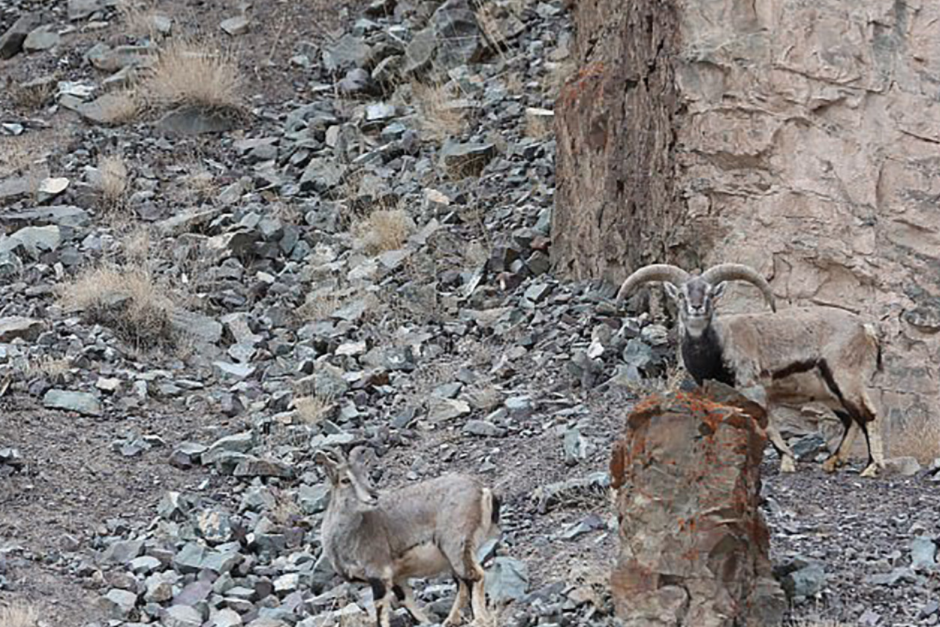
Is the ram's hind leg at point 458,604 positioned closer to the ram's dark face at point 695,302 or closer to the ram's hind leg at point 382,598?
the ram's hind leg at point 382,598

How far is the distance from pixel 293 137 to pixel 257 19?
2883 millimetres

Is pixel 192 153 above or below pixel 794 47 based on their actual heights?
below

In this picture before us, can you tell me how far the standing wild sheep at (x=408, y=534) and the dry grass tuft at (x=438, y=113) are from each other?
8779 millimetres

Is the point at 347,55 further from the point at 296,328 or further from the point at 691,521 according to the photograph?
the point at 691,521

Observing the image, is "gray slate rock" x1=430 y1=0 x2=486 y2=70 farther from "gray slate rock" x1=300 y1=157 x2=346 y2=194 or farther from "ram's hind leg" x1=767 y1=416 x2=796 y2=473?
"ram's hind leg" x1=767 y1=416 x2=796 y2=473

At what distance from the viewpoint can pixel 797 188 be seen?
12852 millimetres

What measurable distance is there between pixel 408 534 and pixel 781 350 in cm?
322

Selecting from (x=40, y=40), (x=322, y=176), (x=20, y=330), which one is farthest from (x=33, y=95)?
(x=20, y=330)

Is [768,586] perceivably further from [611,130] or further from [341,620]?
[611,130]

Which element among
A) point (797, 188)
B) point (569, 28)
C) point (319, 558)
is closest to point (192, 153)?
point (569, 28)

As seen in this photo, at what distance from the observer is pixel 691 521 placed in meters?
8.51

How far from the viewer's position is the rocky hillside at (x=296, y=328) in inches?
405

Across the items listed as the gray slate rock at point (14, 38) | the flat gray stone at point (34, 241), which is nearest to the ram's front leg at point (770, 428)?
the flat gray stone at point (34, 241)

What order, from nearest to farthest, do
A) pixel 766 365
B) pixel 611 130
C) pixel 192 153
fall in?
pixel 766 365
pixel 611 130
pixel 192 153
